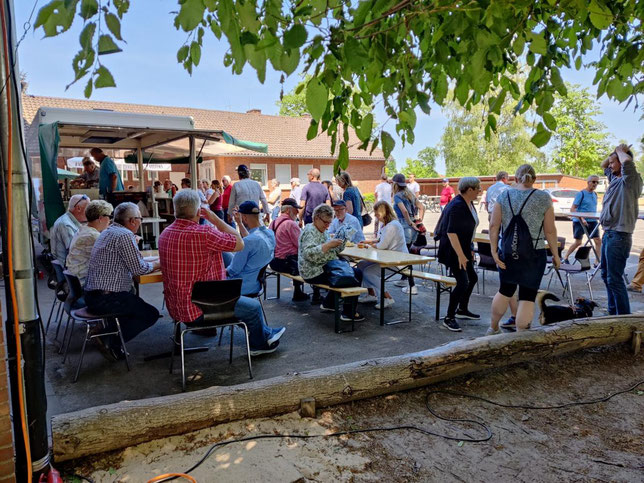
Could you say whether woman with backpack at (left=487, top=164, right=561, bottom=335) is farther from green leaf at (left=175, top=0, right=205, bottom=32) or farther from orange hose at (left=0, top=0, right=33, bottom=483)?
orange hose at (left=0, top=0, right=33, bottom=483)

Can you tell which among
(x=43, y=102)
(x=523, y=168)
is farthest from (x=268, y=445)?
(x=43, y=102)

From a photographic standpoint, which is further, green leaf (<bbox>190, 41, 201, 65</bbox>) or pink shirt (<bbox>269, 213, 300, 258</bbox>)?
pink shirt (<bbox>269, 213, 300, 258</bbox>)

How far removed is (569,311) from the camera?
4895 mm

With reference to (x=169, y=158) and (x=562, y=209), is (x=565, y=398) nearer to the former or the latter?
(x=169, y=158)

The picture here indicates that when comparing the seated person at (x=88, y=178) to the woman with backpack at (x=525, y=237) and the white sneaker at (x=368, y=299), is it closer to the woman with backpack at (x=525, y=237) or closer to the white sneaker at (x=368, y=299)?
the white sneaker at (x=368, y=299)

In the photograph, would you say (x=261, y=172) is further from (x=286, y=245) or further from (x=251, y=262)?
(x=251, y=262)

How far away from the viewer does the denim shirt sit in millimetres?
5035

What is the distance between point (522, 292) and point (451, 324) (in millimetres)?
1070

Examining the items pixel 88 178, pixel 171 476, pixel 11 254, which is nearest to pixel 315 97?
pixel 11 254

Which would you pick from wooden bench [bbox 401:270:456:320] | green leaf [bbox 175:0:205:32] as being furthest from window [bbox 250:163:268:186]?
green leaf [bbox 175:0:205:32]

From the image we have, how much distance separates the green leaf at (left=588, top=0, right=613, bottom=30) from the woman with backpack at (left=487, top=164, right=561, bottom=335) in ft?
8.12

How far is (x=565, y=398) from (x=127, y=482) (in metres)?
3.16

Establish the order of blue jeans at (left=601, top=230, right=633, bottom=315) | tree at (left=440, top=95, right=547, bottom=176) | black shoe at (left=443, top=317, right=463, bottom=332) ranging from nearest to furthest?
blue jeans at (left=601, top=230, right=633, bottom=315) → black shoe at (left=443, top=317, right=463, bottom=332) → tree at (left=440, top=95, right=547, bottom=176)

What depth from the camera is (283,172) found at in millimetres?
30297
